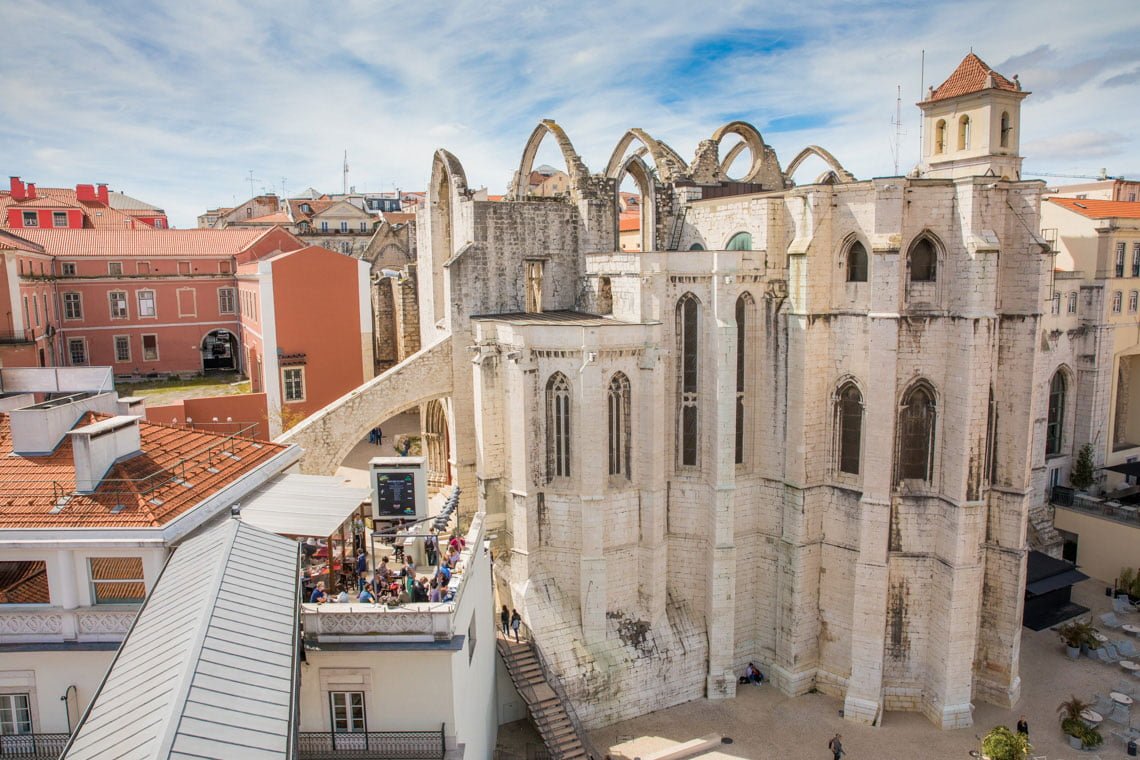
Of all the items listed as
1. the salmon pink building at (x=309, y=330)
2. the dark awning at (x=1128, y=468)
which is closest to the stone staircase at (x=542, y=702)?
the salmon pink building at (x=309, y=330)

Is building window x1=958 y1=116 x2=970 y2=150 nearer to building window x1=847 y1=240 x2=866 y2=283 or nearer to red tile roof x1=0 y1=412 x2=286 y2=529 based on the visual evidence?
building window x1=847 y1=240 x2=866 y2=283

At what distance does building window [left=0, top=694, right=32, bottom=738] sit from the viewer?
12.9m

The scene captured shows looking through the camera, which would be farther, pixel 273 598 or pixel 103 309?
pixel 103 309

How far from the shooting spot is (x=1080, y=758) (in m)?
20.2

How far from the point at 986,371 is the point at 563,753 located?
14.1 metres

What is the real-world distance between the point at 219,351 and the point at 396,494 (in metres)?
30.6

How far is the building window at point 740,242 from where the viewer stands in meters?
23.2

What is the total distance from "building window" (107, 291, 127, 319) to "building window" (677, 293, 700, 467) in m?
30.2

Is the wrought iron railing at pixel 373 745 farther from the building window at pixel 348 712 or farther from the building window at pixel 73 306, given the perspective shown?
the building window at pixel 73 306

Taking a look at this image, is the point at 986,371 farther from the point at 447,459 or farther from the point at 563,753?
the point at 447,459

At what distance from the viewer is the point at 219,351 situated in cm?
4456

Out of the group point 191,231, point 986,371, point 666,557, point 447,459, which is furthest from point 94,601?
point 191,231

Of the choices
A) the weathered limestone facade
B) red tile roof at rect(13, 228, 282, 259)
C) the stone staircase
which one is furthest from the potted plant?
red tile roof at rect(13, 228, 282, 259)

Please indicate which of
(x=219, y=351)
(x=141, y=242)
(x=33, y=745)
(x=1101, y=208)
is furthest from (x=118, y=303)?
(x=1101, y=208)
